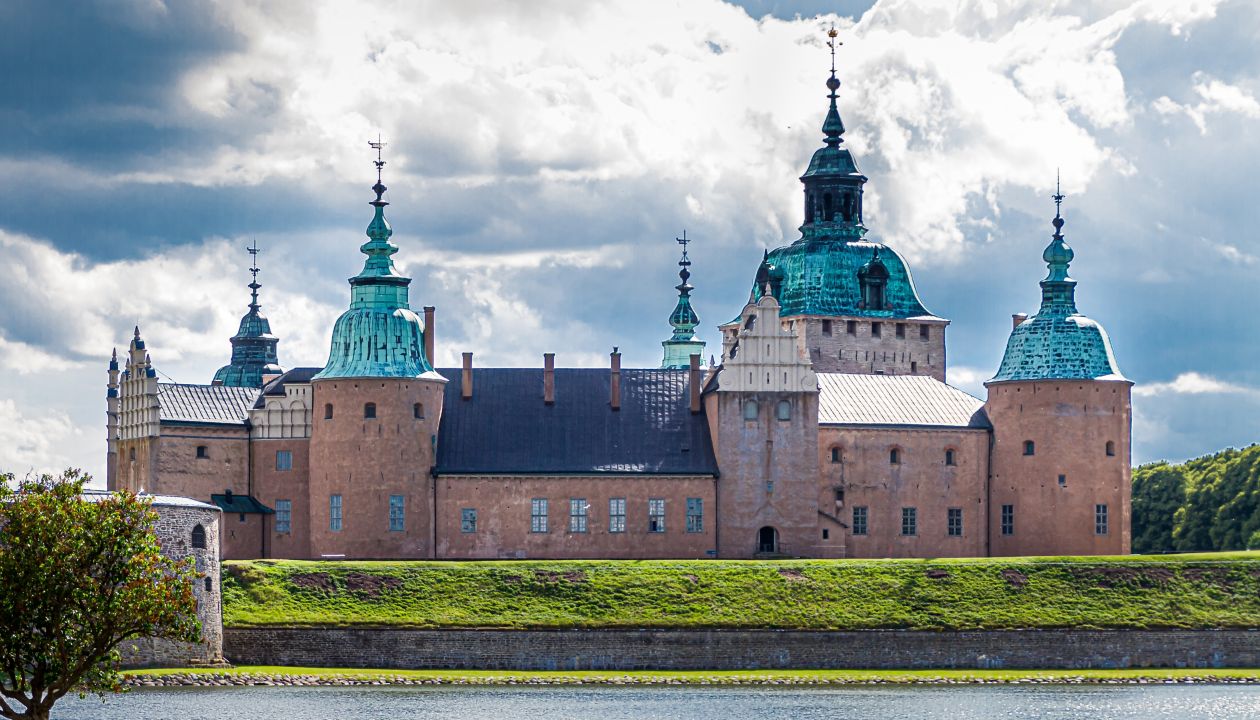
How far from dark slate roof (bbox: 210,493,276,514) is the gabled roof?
21.0 metres

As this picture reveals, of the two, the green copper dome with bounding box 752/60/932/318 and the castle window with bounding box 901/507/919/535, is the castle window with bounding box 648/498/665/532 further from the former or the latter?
the green copper dome with bounding box 752/60/932/318

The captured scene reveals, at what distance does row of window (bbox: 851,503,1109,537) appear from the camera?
90875 millimetres

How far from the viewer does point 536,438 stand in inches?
3533

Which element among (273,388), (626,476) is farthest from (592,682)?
(273,388)

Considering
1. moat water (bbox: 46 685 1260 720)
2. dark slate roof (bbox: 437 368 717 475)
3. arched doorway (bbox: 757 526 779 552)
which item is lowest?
moat water (bbox: 46 685 1260 720)

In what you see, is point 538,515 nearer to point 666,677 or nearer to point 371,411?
point 371,411

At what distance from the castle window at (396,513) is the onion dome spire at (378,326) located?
14.7ft

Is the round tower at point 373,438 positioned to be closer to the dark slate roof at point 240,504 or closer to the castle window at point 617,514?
the dark slate roof at point 240,504

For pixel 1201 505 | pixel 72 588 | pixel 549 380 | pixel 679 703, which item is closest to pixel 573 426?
pixel 549 380

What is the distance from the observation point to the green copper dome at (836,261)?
348ft

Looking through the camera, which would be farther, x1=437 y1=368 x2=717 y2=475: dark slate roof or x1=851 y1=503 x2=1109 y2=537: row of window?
x1=851 y1=503 x2=1109 y2=537: row of window

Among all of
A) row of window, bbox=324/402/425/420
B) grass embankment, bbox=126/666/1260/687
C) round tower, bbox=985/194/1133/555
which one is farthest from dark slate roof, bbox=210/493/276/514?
round tower, bbox=985/194/1133/555

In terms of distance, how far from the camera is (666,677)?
73250 mm

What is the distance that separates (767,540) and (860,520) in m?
4.04
